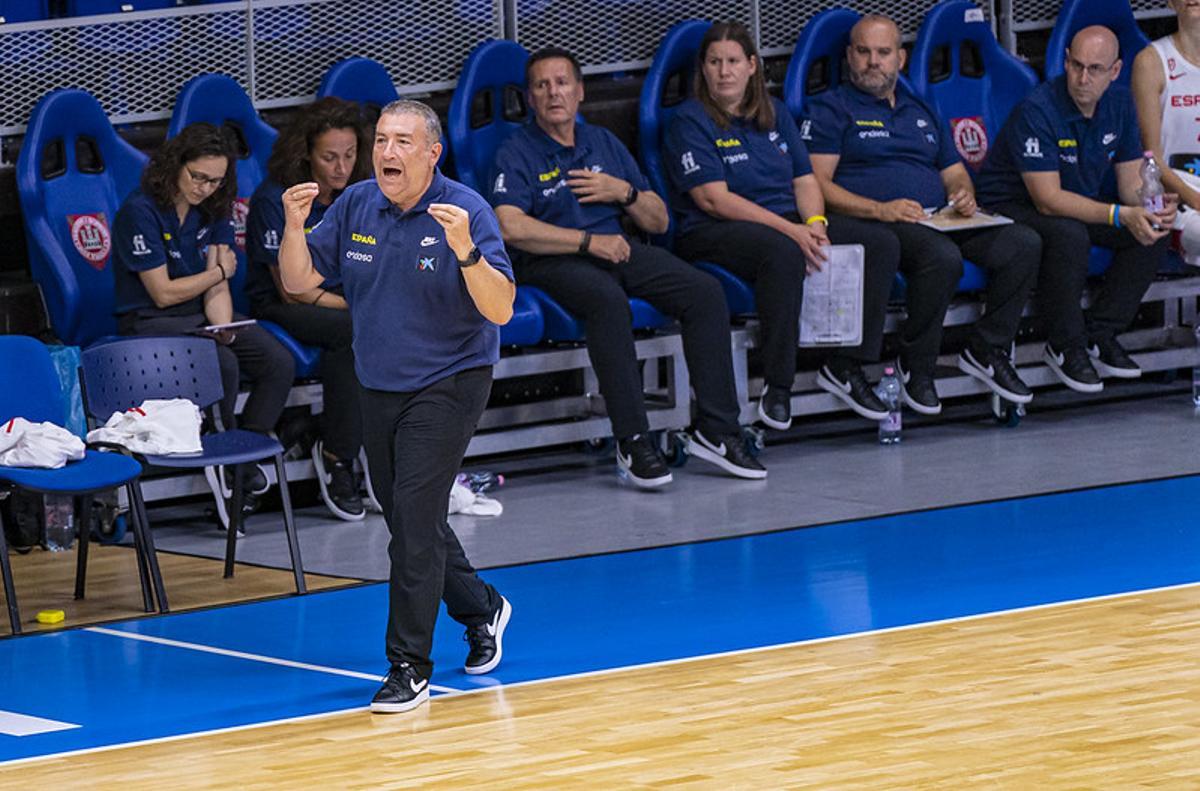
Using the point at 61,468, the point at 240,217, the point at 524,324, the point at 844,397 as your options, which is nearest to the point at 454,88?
the point at 240,217

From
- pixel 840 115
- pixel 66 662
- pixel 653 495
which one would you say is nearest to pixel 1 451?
pixel 66 662

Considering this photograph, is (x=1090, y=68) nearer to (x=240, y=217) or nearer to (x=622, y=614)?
(x=240, y=217)

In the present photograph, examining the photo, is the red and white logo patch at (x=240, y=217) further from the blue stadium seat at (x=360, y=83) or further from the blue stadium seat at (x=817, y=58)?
the blue stadium seat at (x=817, y=58)

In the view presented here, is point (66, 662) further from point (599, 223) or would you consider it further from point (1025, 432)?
point (1025, 432)

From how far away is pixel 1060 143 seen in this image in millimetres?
11039

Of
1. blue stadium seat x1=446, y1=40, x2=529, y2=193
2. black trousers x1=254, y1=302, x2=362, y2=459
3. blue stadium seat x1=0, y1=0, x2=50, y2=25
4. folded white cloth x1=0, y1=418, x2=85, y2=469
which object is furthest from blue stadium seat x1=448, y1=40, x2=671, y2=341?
folded white cloth x1=0, y1=418, x2=85, y2=469

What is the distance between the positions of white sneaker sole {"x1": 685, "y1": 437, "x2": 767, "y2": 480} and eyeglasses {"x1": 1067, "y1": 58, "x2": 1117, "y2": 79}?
2.56 metres

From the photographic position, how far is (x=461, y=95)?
10180mm

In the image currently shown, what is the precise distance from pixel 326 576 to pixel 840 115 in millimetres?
3689

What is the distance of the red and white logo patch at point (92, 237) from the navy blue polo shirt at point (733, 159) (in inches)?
97.6

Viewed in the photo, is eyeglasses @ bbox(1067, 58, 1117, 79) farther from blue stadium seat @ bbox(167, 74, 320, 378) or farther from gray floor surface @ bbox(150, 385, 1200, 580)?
blue stadium seat @ bbox(167, 74, 320, 378)

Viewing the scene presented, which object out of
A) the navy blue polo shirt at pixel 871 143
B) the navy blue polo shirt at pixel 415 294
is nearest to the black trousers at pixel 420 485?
the navy blue polo shirt at pixel 415 294

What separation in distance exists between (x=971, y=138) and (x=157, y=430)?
5004 millimetres

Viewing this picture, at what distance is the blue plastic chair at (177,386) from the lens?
8062mm
